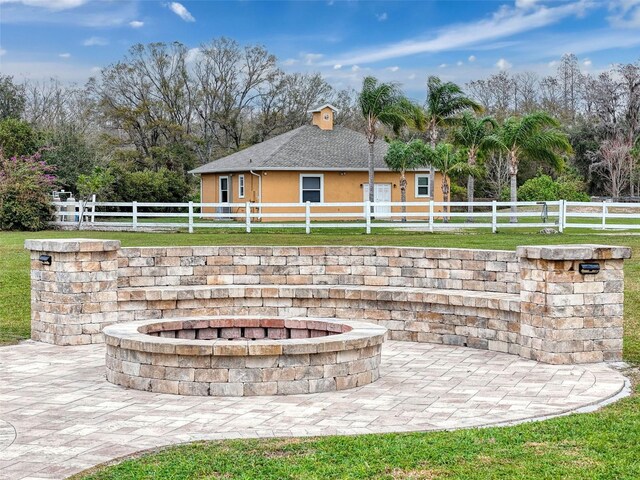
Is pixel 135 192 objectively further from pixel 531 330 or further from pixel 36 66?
pixel 531 330

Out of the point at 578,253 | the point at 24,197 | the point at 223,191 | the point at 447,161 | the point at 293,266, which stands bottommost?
the point at 293,266

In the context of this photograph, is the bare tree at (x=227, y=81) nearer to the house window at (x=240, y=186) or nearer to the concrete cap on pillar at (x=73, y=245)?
the house window at (x=240, y=186)

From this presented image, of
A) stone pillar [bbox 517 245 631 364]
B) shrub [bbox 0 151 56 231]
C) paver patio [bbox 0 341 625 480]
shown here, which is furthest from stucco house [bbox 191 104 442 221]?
paver patio [bbox 0 341 625 480]

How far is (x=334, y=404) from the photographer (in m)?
8.02

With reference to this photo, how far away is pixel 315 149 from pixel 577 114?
28.3 meters

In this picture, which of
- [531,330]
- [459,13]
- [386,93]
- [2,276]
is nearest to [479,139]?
[386,93]

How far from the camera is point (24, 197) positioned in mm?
29234

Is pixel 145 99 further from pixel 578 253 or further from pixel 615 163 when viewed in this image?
pixel 578 253

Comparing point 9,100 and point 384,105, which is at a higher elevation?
point 9,100

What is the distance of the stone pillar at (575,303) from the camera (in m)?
9.90

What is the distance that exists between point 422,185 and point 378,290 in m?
24.8

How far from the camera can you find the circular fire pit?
8391mm

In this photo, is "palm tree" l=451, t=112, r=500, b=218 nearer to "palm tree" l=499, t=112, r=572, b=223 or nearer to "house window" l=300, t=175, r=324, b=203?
"palm tree" l=499, t=112, r=572, b=223

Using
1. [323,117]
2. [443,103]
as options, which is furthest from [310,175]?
[443,103]
